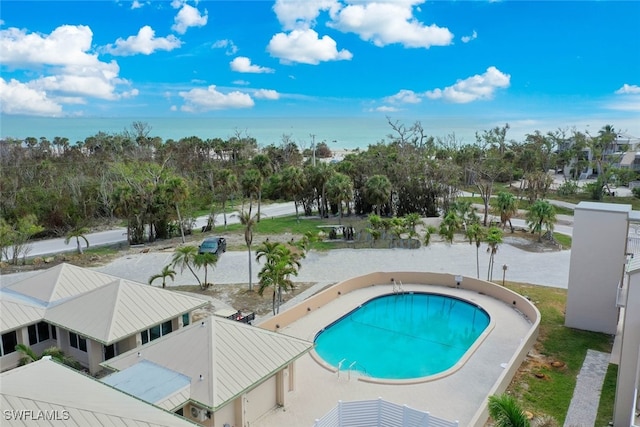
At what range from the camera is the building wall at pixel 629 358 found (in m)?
13.5

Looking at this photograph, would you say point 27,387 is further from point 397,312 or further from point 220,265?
point 220,265

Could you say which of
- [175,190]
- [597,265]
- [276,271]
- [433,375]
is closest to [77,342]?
[276,271]

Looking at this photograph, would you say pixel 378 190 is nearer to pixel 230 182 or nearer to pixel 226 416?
pixel 230 182

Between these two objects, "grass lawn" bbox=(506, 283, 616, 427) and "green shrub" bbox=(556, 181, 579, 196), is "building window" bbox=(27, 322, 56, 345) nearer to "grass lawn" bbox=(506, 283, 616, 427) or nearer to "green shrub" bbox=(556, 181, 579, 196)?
"grass lawn" bbox=(506, 283, 616, 427)

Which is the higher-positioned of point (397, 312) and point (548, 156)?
point (548, 156)

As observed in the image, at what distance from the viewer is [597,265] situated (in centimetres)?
1978

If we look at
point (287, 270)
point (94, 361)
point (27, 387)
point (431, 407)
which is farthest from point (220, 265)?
point (27, 387)

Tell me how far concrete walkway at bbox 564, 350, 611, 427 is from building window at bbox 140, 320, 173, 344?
14.0 metres

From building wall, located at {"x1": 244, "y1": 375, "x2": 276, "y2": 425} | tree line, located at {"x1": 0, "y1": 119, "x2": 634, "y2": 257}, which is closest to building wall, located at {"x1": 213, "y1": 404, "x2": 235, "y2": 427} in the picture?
building wall, located at {"x1": 244, "y1": 375, "x2": 276, "y2": 425}

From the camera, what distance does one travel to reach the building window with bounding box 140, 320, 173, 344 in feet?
57.5

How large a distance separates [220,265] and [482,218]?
83.7 feet

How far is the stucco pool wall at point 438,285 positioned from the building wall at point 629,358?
323 centimetres

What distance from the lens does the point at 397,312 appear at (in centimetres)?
2414

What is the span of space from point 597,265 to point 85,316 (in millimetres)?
20360
